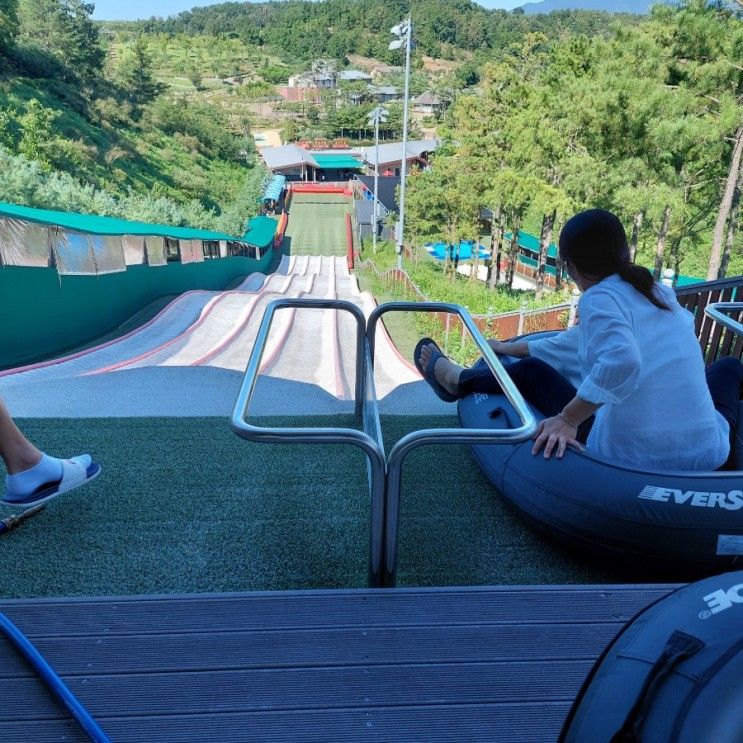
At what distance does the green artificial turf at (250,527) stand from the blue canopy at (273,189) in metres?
44.7

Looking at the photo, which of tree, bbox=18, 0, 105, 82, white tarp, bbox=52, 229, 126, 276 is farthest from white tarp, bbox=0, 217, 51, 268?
tree, bbox=18, 0, 105, 82

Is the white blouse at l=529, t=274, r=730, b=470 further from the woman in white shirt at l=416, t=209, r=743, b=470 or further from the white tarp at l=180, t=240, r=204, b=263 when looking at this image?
the white tarp at l=180, t=240, r=204, b=263

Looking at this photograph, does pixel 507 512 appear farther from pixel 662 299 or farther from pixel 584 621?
pixel 662 299

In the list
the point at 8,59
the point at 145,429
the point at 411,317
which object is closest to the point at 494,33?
the point at 8,59

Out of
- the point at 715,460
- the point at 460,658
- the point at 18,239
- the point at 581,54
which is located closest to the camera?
the point at 460,658

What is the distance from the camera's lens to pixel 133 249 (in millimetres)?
10883

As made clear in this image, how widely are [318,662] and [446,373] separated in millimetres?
1898

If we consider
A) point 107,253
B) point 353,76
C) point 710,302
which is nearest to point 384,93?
point 353,76

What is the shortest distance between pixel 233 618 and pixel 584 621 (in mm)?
1000

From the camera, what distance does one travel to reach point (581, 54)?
2467cm

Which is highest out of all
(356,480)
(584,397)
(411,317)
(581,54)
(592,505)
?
(581,54)

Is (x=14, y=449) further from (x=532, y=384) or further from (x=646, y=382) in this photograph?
(x=646, y=382)

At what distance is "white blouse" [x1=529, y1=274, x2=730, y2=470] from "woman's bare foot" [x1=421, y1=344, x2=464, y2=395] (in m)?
1.04

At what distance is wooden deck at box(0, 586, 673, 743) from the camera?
62.4 inches
